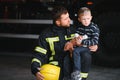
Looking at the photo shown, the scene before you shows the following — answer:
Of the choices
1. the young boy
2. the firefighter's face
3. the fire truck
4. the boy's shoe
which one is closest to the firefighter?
the firefighter's face

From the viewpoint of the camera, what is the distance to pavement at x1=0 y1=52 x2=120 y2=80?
6.30 metres

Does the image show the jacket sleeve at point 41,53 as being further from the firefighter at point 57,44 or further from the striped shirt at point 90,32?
the striped shirt at point 90,32

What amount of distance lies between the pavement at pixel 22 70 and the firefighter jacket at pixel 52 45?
179cm

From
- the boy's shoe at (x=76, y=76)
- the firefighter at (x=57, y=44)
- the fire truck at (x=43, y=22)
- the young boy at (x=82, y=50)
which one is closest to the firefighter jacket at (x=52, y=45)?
the firefighter at (x=57, y=44)

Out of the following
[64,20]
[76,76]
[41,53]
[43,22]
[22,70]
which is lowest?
[22,70]

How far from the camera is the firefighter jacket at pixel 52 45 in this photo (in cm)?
444

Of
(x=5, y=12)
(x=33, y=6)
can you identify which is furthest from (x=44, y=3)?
(x=5, y=12)

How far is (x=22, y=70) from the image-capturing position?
22.6 feet

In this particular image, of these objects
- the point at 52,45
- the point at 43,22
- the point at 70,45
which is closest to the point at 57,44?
the point at 52,45

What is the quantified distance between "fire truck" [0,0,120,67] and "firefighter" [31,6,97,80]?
1.69 meters

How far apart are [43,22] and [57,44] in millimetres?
3550

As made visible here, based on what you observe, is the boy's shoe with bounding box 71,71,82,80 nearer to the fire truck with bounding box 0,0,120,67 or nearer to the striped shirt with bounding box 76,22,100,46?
the striped shirt with bounding box 76,22,100,46

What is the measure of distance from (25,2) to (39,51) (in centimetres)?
381

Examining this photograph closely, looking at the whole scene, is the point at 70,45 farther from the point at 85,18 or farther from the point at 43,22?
the point at 43,22
